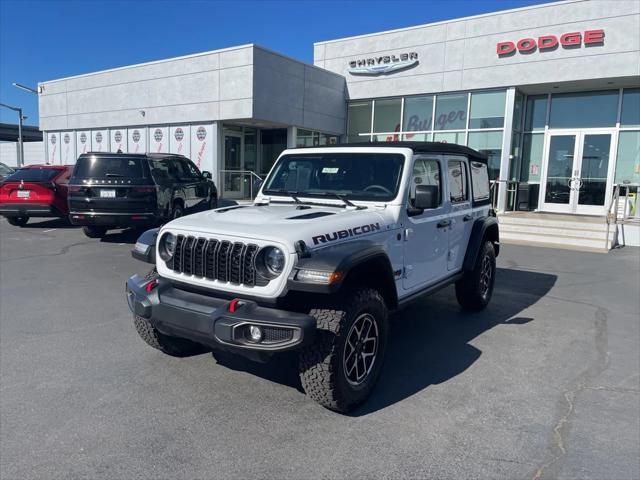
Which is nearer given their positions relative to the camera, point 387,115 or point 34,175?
point 34,175

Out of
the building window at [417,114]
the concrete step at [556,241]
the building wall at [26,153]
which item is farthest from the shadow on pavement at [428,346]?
the building wall at [26,153]

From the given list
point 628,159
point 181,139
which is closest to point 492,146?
point 628,159

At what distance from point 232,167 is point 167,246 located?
1647 centimetres

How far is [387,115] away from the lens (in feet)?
64.4

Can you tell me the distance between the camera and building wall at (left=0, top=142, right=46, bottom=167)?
33.4 metres

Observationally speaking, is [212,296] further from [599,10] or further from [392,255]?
[599,10]

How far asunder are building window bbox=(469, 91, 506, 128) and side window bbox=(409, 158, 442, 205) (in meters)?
13.3

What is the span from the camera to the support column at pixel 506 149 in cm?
1631

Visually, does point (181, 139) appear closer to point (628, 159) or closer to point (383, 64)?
point (383, 64)

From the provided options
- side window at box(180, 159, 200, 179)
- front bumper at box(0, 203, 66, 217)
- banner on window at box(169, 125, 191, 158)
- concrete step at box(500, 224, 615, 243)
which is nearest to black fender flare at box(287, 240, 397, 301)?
side window at box(180, 159, 200, 179)

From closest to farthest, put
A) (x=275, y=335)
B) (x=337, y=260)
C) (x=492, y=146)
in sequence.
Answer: (x=275, y=335) < (x=337, y=260) < (x=492, y=146)

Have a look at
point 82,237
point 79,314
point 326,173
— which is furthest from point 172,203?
point 326,173

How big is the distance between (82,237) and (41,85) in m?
17.8

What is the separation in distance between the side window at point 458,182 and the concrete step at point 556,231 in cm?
824
